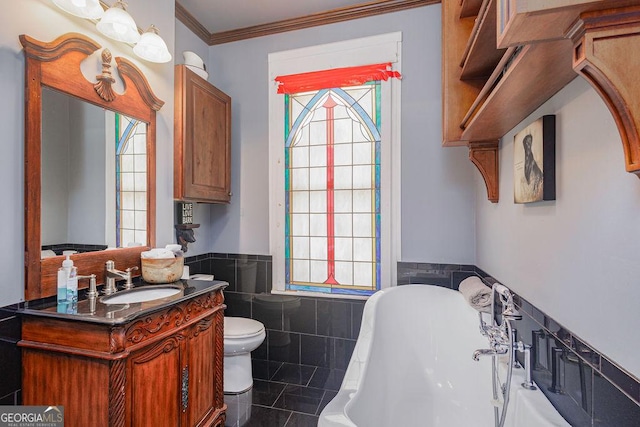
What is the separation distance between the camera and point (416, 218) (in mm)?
2389

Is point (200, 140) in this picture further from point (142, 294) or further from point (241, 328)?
point (241, 328)

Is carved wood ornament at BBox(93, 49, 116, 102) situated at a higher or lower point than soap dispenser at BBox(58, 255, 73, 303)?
higher

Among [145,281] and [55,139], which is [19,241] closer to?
[55,139]

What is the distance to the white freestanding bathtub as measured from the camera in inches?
51.3

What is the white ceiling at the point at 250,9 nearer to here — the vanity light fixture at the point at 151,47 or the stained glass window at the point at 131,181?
the vanity light fixture at the point at 151,47

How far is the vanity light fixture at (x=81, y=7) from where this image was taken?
145cm

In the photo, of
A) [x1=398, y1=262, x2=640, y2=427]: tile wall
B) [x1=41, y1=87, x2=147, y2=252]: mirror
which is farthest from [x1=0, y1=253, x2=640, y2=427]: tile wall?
[x1=41, y1=87, x2=147, y2=252]: mirror

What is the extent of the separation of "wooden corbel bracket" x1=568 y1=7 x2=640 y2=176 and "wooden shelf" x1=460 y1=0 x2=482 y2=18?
1.29 m

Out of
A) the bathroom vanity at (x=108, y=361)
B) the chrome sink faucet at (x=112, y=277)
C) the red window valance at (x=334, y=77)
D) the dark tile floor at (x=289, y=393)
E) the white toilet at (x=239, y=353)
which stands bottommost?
the dark tile floor at (x=289, y=393)

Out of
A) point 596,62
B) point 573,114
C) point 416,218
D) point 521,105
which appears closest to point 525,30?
point 596,62

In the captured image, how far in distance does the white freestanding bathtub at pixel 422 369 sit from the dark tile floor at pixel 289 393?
64cm

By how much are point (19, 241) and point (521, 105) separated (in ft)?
7.02

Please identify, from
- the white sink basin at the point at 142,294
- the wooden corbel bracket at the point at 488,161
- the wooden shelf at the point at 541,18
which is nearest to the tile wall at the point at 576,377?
the wooden corbel bracket at the point at 488,161

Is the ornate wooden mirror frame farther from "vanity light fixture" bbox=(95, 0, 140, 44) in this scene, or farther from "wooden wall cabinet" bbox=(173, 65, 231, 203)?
"wooden wall cabinet" bbox=(173, 65, 231, 203)
